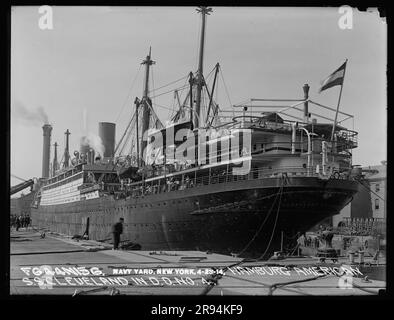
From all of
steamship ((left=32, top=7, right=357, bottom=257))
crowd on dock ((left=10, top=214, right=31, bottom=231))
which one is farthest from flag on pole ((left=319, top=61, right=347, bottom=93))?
crowd on dock ((left=10, top=214, right=31, bottom=231))

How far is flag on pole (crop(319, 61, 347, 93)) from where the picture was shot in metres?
10.5

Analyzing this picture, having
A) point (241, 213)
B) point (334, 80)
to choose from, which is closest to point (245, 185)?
point (241, 213)

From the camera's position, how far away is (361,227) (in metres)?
33.7

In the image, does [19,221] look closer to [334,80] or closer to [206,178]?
[206,178]

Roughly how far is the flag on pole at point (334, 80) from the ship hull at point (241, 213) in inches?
214

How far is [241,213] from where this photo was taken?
17.0m

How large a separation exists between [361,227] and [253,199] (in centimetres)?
2024

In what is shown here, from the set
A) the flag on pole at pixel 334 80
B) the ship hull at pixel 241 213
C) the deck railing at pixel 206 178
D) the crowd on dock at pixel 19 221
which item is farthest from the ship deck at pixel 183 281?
the deck railing at pixel 206 178

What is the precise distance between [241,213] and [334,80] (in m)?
7.31

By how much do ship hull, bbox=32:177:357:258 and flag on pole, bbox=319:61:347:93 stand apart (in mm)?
5444

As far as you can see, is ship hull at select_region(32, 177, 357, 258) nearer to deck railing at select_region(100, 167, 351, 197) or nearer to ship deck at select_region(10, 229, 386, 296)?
deck railing at select_region(100, 167, 351, 197)

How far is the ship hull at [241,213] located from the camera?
16.4 m

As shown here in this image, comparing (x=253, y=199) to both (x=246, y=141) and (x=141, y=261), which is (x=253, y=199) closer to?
(x=246, y=141)

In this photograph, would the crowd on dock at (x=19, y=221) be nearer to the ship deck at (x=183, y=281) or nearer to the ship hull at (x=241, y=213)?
the ship deck at (x=183, y=281)
